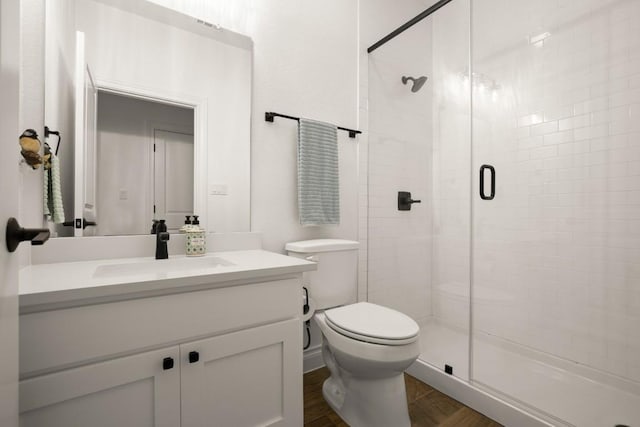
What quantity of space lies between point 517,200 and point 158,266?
2.05 metres

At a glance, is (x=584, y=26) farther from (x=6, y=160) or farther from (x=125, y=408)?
(x=125, y=408)

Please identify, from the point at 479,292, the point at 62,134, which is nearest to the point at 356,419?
the point at 479,292

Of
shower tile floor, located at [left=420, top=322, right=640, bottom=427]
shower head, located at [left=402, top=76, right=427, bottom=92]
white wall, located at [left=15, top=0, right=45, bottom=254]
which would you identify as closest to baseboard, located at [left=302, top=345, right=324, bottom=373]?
shower tile floor, located at [left=420, top=322, right=640, bottom=427]

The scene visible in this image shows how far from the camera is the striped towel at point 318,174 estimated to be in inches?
67.4

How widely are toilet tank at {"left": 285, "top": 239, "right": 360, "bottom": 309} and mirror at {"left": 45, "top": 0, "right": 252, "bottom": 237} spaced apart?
375 millimetres

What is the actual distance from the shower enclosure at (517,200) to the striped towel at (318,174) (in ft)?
1.28

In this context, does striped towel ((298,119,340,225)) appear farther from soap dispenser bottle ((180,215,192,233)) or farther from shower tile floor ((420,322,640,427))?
shower tile floor ((420,322,640,427))

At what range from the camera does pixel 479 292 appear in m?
1.89

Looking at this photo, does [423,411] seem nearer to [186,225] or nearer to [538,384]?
[538,384]

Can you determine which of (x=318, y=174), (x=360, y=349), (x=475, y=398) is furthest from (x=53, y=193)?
(x=475, y=398)

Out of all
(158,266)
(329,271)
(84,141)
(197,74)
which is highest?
(197,74)

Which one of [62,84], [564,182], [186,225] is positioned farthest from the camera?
[564,182]

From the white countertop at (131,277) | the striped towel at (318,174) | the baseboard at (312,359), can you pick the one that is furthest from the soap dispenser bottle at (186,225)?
the baseboard at (312,359)

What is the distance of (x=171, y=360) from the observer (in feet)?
2.91
